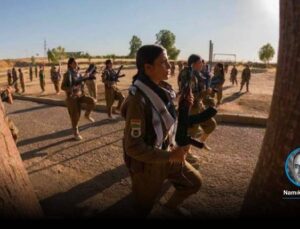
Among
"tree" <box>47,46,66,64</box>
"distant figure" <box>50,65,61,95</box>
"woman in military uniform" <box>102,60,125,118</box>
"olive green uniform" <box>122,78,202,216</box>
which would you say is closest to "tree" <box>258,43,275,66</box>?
"tree" <box>47,46,66,64</box>

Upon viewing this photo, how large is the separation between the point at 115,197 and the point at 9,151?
199cm

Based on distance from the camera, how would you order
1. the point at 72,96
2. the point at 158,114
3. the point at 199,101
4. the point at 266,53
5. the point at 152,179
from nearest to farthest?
the point at 158,114
the point at 152,179
the point at 199,101
the point at 72,96
the point at 266,53

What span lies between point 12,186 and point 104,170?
9.16 feet

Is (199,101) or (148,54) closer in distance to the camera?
(148,54)

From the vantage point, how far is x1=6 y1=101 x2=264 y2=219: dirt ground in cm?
361

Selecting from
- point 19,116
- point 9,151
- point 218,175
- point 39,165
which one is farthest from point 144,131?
point 19,116

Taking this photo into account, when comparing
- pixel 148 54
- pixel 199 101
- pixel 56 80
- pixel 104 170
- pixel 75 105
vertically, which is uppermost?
pixel 148 54

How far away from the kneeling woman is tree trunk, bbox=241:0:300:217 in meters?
0.63

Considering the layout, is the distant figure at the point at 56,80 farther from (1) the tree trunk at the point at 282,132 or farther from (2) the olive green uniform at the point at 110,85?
(1) the tree trunk at the point at 282,132

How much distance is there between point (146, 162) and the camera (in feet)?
7.70

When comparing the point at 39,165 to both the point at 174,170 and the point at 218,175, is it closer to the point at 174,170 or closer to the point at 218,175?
the point at 218,175

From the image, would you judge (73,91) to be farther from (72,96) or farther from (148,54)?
(148,54)

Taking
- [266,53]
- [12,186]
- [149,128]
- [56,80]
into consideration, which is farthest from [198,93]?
[266,53]

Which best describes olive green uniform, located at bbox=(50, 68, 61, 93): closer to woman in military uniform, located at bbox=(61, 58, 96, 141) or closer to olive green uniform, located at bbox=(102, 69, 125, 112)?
olive green uniform, located at bbox=(102, 69, 125, 112)
